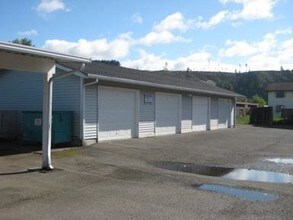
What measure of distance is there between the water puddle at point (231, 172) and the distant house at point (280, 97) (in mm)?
58665

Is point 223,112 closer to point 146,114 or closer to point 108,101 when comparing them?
point 146,114

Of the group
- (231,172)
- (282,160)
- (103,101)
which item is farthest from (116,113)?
(231,172)

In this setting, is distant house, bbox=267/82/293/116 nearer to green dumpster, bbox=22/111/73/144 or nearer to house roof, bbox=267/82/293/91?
house roof, bbox=267/82/293/91

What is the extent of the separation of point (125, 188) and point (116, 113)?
10.4 metres

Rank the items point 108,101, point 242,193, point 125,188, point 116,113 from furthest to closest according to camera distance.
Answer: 1. point 116,113
2. point 108,101
3. point 125,188
4. point 242,193

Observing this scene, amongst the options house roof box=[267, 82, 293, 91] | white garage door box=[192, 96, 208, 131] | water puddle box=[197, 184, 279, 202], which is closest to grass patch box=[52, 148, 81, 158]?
water puddle box=[197, 184, 279, 202]

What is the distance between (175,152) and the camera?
1755cm

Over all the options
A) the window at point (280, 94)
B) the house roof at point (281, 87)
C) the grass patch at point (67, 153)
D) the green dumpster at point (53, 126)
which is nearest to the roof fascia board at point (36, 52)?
the grass patch at point (67, 153)

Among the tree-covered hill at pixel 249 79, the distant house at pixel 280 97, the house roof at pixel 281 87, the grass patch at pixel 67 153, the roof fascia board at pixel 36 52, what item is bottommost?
the grass patch at pixel 67 153

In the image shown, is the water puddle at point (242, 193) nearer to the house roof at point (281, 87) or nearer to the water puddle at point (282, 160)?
the water puddle at point (282, 160)

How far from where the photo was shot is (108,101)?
64.7 ft

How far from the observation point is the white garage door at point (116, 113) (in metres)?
19.3

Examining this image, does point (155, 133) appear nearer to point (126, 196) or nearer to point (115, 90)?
point (115, 90)

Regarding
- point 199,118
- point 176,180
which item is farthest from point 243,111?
point 176,180
